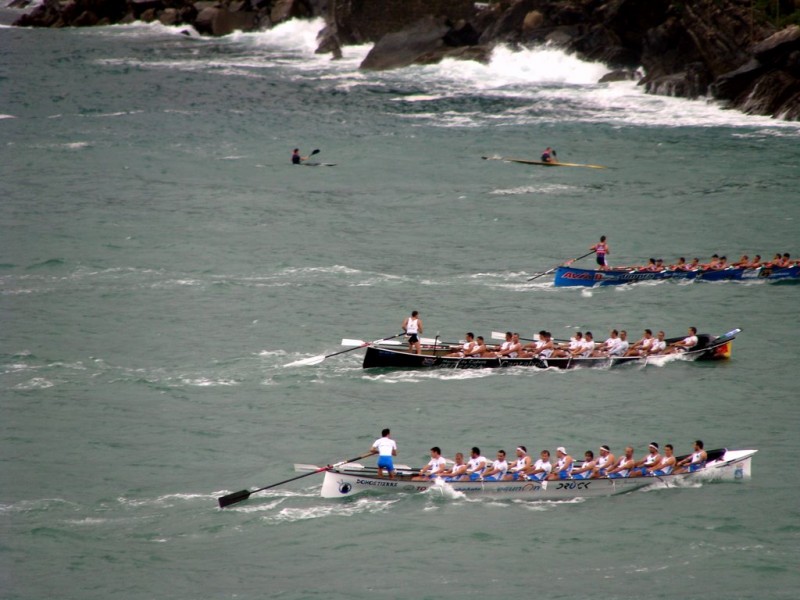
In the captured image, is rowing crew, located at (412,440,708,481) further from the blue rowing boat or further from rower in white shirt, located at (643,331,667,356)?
the blue rowing boat

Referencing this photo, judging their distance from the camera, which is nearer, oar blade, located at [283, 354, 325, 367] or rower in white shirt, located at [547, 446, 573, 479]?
rower in white shirt, located at [547, 446, 573, 479]

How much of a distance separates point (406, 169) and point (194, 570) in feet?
154

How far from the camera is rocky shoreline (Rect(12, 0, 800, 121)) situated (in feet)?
278

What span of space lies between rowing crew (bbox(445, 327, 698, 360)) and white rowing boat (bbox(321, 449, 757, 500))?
9463mm

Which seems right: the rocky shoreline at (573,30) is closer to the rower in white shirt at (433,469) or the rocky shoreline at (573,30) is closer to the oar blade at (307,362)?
the oar blade at (307,362)

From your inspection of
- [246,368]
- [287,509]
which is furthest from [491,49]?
[287,509]

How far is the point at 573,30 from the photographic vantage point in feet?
352

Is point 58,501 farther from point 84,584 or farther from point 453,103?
point 453,103

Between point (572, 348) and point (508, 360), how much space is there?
91.3 inches

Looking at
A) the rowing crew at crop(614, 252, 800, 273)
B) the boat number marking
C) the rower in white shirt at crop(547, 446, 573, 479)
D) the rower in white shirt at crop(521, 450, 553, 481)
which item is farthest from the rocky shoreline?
the rower in white shirt at crop(521, 450, 553, 481)

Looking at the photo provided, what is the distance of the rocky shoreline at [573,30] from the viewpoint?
84688 millimetres

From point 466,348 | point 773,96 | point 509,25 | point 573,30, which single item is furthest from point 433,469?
point 509,25

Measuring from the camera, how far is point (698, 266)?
2020 inches

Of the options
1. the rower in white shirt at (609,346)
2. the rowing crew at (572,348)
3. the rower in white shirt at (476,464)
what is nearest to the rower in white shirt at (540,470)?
the rower in white shirt at (476,464)
